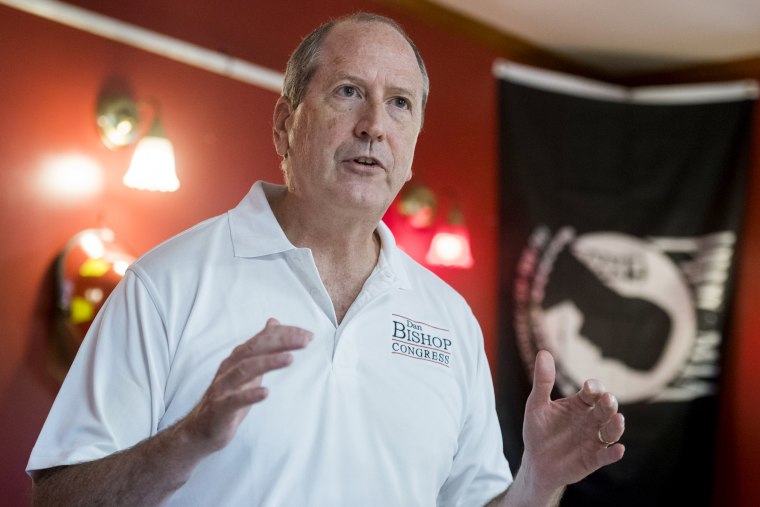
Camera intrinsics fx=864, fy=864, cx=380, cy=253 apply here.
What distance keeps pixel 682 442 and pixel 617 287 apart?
86cm

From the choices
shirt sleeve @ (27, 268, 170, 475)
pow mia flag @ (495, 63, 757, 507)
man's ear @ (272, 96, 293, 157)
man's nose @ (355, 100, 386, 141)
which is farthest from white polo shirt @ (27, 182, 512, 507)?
pow mia flag @ (495, 63, 757, 507)

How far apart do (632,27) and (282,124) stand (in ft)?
10.8

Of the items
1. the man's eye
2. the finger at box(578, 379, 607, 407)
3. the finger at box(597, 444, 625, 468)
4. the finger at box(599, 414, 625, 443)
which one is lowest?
the finger at box(597, 444, 625, 468)

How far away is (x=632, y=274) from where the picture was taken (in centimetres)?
455

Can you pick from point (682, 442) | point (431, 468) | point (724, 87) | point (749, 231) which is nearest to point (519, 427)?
point (682, 442)

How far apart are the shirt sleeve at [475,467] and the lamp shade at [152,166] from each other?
1645 millimetres

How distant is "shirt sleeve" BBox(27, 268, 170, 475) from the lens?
1214 millimetres

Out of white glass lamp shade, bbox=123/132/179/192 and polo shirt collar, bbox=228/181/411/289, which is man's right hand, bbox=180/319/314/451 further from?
white glass lamp shade, bbox=123/132/179/192

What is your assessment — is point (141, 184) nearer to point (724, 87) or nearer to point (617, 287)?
point (617, 287)

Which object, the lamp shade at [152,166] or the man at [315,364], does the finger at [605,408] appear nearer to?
the man at [315,364]

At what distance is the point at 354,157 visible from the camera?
4.91 feet

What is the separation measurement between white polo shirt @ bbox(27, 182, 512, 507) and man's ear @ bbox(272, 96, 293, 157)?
0.10m

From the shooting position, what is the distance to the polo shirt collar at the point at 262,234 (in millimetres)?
1460

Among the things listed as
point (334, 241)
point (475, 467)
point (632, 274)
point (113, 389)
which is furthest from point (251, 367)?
point (632, 274)
